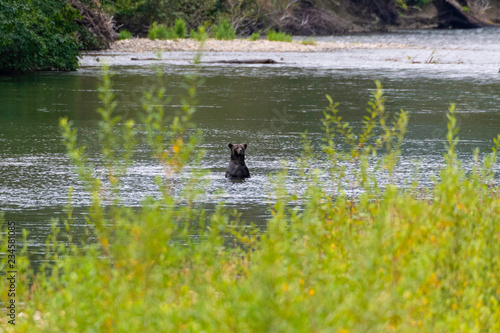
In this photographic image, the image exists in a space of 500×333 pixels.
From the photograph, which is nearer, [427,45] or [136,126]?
[136,126]

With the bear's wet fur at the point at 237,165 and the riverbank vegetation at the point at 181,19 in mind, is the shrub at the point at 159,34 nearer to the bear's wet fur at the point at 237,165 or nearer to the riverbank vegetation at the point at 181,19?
the riverbank vegetation at the point at 181,19

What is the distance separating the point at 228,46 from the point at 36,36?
21704 millimetres

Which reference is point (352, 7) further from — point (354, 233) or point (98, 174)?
point (354, 233)

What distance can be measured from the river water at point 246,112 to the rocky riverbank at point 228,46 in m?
4.40

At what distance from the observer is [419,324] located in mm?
5195

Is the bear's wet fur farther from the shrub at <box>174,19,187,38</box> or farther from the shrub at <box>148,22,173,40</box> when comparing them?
the shrub at <box>174,19,187,38</box>

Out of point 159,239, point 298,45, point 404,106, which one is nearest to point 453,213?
point 159,239

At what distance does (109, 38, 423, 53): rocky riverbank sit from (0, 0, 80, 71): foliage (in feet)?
40.0

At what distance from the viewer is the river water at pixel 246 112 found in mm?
11844

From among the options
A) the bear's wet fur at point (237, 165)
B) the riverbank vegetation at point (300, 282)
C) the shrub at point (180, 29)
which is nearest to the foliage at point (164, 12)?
the shrub at point (180, 29)

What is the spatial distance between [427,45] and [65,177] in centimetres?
4360

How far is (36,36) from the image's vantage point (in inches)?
1134

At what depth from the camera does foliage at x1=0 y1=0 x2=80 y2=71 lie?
28109 mm

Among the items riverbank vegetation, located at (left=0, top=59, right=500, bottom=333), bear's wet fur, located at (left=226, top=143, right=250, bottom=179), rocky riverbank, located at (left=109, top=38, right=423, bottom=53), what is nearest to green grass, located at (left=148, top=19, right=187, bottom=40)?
rocky riverbank, located at (left=109, top=38, right=423, bottom=53)
